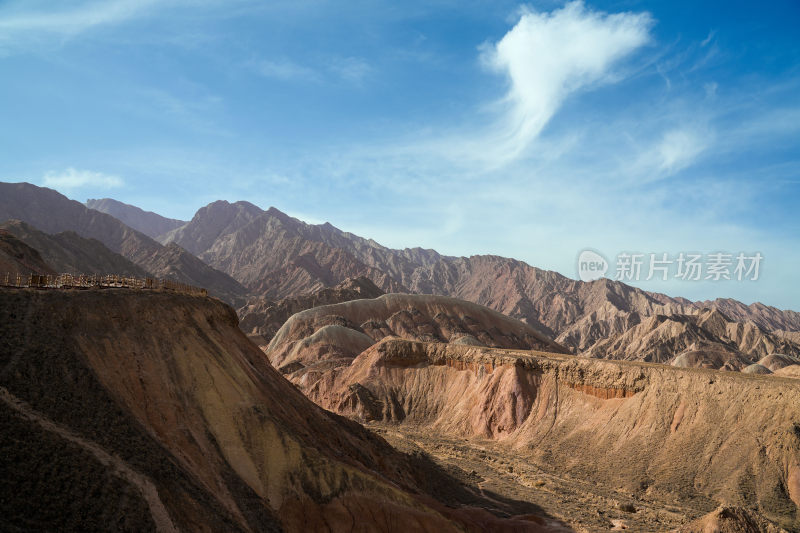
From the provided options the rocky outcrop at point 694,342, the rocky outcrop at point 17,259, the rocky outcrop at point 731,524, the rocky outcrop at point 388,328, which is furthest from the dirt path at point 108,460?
the rocky outcrop at point 694,342

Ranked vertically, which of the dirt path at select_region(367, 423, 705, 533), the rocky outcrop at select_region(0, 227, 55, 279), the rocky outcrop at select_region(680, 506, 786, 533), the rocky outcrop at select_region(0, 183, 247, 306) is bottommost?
the dirt path at select_region(367, 423, 705, 533)

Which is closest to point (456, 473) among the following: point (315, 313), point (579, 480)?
point (579, 480)

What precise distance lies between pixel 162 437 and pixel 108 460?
4.13 metres

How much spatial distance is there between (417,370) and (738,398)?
112ft

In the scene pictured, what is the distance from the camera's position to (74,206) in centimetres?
19700

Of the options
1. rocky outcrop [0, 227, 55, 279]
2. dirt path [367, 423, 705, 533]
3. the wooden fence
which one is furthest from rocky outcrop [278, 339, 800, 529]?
the wooden fence

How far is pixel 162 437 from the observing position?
20062 mm

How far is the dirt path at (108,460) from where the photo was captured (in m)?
15.1

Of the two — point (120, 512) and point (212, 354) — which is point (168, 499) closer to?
point (120, 512)

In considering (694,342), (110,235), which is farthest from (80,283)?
(110,235)

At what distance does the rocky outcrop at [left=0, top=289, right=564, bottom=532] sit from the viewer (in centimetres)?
1457

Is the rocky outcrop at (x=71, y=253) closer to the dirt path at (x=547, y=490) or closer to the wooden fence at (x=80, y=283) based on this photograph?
the wooden fence at (x=80, y=283)

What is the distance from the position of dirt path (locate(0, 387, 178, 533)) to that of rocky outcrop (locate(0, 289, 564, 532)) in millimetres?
50

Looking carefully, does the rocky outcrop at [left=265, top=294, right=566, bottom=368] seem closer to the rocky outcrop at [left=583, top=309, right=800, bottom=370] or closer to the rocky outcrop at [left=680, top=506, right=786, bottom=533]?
the rocky outcrop at [left=583, top=309, right=800, bottom=370]
